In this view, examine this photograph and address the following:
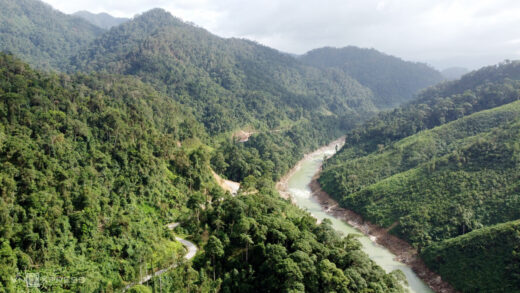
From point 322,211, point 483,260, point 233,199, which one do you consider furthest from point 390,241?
point 233,199

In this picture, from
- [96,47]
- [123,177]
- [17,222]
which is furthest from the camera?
[96,47]

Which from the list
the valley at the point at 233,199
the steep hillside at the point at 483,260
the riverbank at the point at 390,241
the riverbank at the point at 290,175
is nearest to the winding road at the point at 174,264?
the valley at the point at 233,199

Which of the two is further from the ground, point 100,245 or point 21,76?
point 21,76

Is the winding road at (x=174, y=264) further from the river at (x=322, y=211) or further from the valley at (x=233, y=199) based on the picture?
the river at (x=322, y=211)

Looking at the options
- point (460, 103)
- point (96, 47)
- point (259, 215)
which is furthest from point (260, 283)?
point (96, 47)

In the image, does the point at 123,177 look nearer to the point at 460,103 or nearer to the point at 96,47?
the point at 460,103

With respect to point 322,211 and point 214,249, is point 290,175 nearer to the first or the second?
point 322,211
